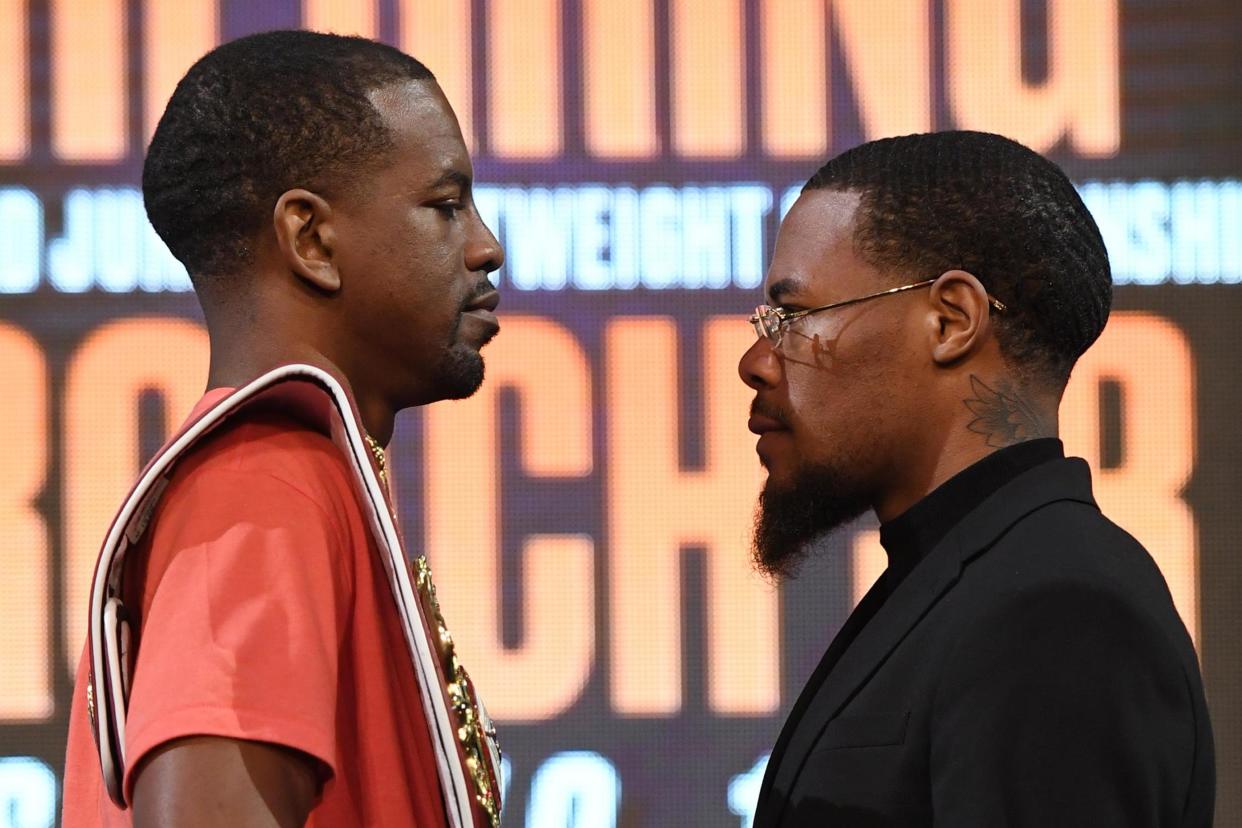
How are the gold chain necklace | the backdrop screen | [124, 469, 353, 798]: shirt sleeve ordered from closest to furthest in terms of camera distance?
[124, 469, 353, 798]: shirt sleeve
the gold chain necklace
the backdrop screen

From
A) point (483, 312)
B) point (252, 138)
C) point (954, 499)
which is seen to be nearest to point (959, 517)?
point (954, 499)

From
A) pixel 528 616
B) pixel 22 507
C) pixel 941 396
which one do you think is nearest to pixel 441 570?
pixel 528 616

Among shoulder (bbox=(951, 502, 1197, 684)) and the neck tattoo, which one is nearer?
shoulder (bbox=(951, 502, 1197, 684))

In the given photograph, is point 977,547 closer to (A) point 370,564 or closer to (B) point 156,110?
(A) point 370,564

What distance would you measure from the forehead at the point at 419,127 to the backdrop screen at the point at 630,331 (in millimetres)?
1600

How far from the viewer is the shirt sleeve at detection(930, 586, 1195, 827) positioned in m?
1.09

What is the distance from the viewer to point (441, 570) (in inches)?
111

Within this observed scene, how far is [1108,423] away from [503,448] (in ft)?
3.65

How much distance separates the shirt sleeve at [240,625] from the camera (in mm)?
936

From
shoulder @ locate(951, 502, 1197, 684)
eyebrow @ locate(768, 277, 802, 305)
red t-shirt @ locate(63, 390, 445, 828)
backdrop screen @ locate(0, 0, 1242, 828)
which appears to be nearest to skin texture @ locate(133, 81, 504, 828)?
red t-shirt @ locate(63, 390, 445, 828)

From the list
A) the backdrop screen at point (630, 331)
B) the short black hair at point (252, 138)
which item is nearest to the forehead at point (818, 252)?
the short black hair at point (252, 138)

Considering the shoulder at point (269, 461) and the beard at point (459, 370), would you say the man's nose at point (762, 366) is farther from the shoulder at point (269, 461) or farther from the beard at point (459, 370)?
the shoulder at point (269, 461)

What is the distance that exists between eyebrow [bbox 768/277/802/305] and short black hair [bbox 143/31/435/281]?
450 mm

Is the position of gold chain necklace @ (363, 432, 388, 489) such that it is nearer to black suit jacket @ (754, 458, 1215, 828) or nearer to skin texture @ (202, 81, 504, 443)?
skin texture @ (202, 81, 504, 443)
